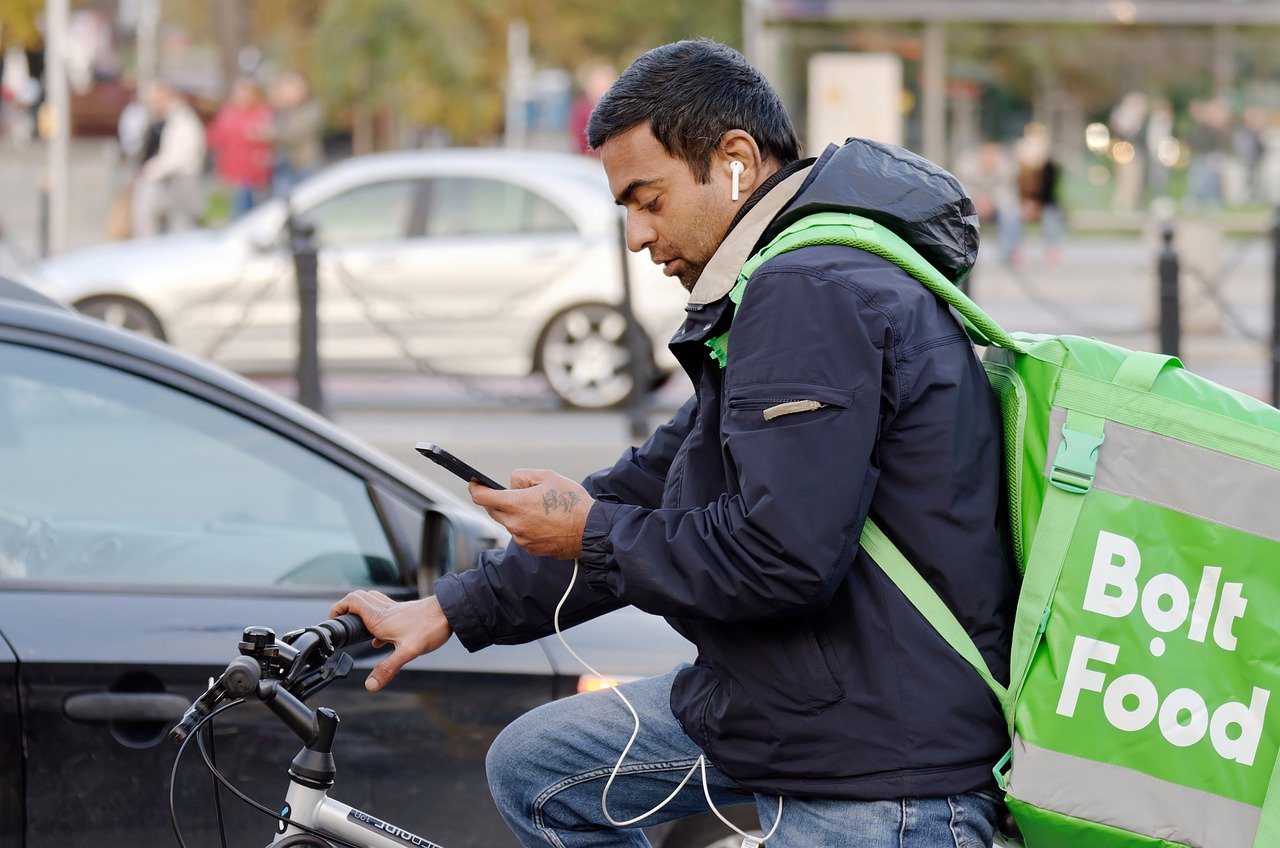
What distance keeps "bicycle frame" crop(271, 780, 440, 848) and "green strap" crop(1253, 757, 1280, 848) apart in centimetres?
114

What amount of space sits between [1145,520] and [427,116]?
101 ft

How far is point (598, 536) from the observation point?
2199 millimetres

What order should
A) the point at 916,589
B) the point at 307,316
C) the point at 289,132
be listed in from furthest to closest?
the point at 289,132, the point at 307,316, the point at 916,589

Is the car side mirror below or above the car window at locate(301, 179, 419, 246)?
below

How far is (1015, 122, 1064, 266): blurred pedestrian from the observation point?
2073 centimetres

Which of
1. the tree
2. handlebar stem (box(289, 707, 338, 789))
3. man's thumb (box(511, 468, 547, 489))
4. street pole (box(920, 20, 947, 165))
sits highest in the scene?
the tree

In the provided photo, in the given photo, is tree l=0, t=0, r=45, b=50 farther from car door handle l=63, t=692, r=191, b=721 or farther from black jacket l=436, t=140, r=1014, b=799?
black jacket l=436, t=140, r=1014, b=799

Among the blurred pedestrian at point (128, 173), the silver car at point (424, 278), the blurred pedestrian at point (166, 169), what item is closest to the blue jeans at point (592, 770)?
the silver car at point (424, 278)

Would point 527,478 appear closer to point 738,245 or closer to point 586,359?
point 738,245

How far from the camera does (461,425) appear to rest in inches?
436

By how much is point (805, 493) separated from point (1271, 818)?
28.4 inches

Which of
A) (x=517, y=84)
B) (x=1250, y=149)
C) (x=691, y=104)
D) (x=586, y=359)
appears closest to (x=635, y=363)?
(x=586, y=359)

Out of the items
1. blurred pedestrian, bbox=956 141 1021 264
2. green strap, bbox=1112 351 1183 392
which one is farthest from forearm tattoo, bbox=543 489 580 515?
Result: blurred pedestrian, bbox=956 141 1021 264

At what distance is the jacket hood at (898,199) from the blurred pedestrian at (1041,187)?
62.3ft
